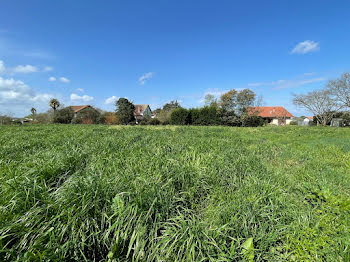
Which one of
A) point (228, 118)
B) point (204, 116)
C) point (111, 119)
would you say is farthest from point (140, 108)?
point (228, 118)

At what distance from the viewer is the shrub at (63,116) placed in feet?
92.8

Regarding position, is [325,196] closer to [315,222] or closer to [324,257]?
[315,222]

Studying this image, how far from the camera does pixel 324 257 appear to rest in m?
1.34

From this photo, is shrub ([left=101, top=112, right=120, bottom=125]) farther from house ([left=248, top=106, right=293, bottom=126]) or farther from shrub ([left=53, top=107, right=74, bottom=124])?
house ([left=248, top=106, right=293, bottom=126])

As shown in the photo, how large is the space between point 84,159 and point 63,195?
1.85m

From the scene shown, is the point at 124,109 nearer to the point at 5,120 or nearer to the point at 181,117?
the point at 181,117

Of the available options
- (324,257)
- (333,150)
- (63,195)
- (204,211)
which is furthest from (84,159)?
(333,150)

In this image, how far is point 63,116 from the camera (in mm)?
28641

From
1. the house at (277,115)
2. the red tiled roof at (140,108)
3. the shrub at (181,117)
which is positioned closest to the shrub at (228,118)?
the shrub at (181,117)

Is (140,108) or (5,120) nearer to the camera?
(5,120)

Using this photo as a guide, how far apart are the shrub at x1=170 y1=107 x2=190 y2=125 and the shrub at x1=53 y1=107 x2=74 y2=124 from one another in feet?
65.1

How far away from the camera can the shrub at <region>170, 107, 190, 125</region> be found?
28.0 m

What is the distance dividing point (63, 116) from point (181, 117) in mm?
22005

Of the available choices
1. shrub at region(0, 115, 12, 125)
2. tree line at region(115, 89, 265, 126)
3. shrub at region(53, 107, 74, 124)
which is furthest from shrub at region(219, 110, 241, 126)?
shrub at region(0, 115, 12, 125)
